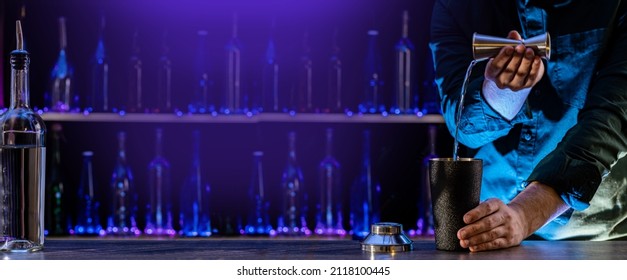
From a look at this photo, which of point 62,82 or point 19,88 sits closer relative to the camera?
point 19,88

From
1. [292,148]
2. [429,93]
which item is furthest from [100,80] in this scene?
[429,93]

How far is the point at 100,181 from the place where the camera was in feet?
8.57

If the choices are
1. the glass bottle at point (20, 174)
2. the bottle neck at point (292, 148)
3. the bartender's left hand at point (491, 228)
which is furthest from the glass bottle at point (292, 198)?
the glass bottle at point (20, 174)

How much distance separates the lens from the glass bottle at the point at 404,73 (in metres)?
2.48

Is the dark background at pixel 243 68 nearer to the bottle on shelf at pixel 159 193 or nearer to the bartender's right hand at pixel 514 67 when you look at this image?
the bottle on shelf at pixel 159 193

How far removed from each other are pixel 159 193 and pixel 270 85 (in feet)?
1.55

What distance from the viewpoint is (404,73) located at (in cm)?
252

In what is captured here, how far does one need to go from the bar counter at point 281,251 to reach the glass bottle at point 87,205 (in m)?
1.29

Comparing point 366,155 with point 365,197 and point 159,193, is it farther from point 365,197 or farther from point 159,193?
point 159,193

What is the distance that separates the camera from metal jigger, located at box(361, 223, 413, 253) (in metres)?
1.08

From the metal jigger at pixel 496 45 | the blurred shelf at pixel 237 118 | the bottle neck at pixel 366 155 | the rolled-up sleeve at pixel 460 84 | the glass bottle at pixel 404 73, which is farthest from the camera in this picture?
Result: the bottle neck at pixel 366 155

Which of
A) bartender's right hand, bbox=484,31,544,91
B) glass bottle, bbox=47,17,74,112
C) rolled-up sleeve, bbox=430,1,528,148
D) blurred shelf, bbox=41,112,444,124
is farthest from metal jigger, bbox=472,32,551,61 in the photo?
glass bottle, bbox=47,17,74,112

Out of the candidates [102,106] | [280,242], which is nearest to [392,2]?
[102,106]
